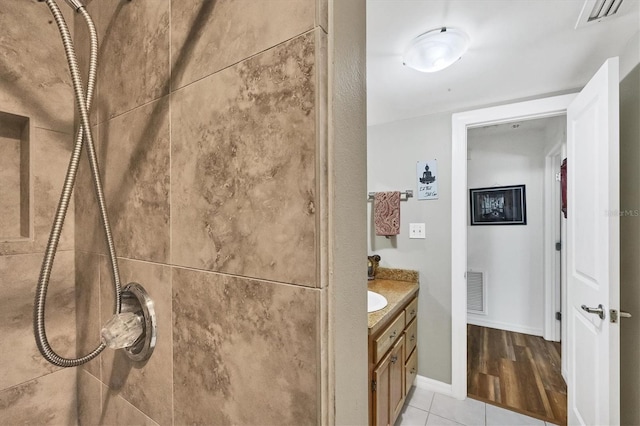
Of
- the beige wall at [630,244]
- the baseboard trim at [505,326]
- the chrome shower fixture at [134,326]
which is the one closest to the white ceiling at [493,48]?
the beige wall at [630,244]

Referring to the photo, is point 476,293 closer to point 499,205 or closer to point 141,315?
point 499,205

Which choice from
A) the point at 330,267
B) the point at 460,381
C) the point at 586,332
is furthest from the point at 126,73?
the point at 460,381

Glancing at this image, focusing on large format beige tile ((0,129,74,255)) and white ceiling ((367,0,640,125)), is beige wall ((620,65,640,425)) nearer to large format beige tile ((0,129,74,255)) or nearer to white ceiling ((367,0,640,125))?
white ceiling ((367,0,640,125))

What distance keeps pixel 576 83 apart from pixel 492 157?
164 centimetres

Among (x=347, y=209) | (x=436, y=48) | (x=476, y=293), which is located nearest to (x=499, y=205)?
(x=476, y=293)

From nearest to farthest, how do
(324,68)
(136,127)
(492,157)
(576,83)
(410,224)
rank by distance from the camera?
(324,68) < (136,127) < (576,83) < (410,224) < (492,157)

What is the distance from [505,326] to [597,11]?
10.6 ft

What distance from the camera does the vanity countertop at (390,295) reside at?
1352mm

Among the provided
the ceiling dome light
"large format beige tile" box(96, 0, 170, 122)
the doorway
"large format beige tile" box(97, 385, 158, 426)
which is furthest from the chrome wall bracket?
the doorway

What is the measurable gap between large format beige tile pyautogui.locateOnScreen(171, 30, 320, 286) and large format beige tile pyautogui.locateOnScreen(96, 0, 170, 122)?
0.13m

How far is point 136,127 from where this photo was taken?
695mm

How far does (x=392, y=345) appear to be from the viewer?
1623mm

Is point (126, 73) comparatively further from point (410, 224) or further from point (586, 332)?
point (586, 332)

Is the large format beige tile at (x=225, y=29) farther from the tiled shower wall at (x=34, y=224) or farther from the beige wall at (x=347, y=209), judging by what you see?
the tiled shower wall at (x=34, y=224)
